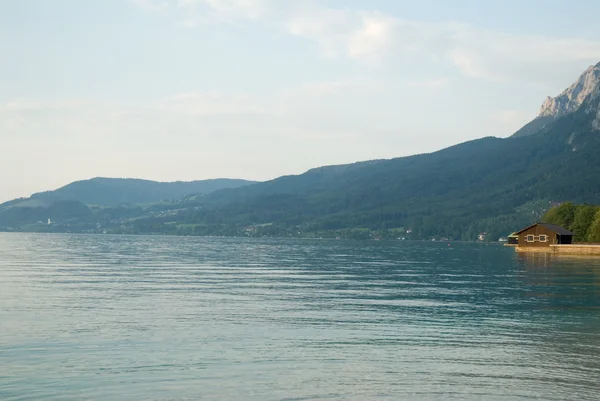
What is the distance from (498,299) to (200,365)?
130ft

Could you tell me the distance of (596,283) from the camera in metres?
84.3

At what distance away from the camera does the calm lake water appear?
30812 mm

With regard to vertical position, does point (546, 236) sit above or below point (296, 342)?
above

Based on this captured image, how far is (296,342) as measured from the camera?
41.4 metres

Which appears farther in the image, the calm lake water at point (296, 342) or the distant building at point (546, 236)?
the distant building at point (546, 236)

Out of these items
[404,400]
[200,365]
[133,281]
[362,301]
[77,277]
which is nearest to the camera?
[404,400]

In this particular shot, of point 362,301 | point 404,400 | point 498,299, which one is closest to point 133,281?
point 362,301

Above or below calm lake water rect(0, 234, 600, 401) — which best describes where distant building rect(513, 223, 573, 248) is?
above

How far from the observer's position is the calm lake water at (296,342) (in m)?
30.8

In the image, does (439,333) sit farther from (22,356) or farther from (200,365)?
(22,356)

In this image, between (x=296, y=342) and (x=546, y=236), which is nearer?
(x=296, y=342)

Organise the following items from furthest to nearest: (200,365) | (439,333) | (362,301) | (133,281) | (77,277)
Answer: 1. (77,277)
2. (133,281)
3. (362,301)
4. (439,333)
5. (200,365)

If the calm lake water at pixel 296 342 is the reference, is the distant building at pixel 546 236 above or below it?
above

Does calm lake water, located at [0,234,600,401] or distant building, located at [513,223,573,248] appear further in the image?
distant building, located at [513,223,573,248]
